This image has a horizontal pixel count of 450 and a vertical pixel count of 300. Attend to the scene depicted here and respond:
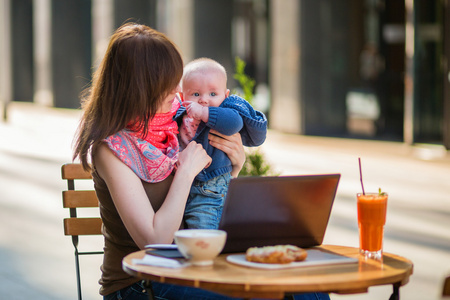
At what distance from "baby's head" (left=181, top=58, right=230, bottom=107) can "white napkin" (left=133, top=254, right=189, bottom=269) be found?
3.21 feet

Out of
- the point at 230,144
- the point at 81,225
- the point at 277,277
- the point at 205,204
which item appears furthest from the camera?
the point at 81,225

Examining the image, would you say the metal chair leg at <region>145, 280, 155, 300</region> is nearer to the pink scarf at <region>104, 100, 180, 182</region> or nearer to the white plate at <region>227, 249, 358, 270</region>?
the white plate at <region>227, 249, 358, 270</region>

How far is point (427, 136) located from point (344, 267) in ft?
37.2

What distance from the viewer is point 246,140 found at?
124 inches

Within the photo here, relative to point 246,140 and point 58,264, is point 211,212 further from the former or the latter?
point 58,264

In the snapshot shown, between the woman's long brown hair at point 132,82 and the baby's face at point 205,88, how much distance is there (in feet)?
1.05

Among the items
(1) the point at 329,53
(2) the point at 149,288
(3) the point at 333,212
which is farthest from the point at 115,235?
(1) the point at 329,53

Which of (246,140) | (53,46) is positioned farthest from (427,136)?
(53,46)

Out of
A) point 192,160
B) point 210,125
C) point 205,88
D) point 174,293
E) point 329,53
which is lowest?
point 174,293

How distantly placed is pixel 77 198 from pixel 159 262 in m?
1.43

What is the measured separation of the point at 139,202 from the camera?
98.9 inches

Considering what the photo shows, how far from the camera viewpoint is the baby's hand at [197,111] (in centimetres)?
287

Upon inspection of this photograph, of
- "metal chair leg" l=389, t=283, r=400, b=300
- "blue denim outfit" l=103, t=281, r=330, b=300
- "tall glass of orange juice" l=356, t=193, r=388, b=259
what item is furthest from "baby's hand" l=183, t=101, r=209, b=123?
"metal chair leg" l=389, t=283, r=400, b=300

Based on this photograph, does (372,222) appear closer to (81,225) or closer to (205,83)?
(205,83)
